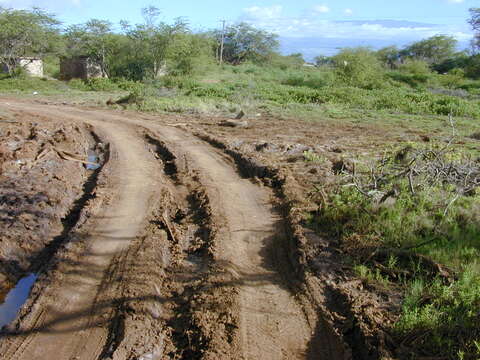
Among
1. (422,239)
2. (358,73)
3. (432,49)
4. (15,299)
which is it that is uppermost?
(432,49)

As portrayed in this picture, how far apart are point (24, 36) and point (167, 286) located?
34492 mm

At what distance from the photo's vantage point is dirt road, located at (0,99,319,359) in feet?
16.1

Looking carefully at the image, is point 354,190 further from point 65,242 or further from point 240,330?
point 65,242

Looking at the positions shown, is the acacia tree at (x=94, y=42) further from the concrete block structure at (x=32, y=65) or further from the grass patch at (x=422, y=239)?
the grass patch at (x=422, y=239)

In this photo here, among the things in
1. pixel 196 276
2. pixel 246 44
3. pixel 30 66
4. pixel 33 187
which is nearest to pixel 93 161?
pixel 33 187

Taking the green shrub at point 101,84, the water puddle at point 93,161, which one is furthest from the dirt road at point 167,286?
the green shrub at point 101,84

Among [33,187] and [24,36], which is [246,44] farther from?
[33,187]

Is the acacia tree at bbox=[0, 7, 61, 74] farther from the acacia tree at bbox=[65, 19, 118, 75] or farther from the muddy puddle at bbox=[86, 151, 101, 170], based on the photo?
the muddy puddle at bbox=[86, 151, 101, 170]

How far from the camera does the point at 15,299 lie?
627cm

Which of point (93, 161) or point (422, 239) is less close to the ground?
point (422, 239)

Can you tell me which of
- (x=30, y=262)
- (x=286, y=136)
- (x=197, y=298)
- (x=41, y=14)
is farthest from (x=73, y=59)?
(x=197, y=298)

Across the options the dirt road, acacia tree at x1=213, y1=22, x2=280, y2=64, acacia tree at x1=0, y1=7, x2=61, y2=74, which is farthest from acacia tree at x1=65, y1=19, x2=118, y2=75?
the dirt road

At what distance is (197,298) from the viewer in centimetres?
568

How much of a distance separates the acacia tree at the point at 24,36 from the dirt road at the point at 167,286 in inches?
1131
